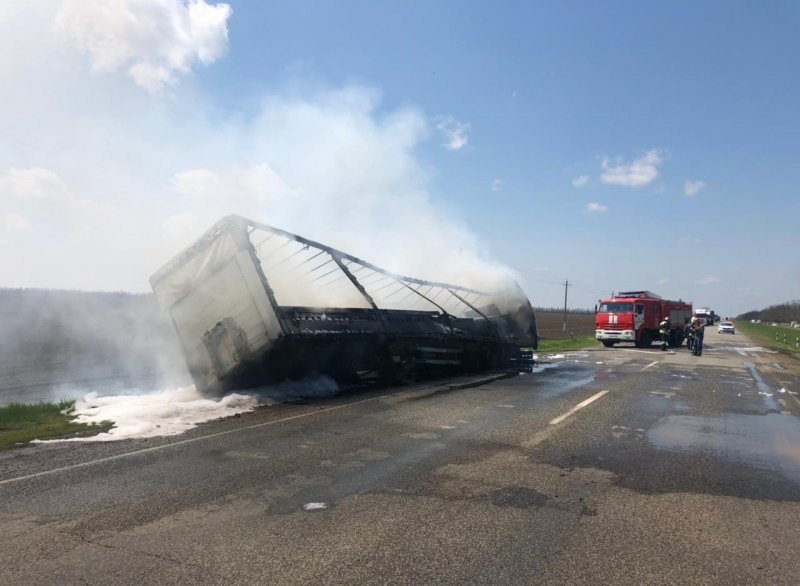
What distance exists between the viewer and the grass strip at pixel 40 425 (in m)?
6.98

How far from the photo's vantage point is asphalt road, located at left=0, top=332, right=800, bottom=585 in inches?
135

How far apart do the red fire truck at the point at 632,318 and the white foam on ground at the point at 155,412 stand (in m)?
23.6

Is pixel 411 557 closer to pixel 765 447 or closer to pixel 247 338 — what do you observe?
pixel 765 447

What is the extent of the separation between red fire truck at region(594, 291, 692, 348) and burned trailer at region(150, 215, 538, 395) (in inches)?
667

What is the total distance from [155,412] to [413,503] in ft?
16.4

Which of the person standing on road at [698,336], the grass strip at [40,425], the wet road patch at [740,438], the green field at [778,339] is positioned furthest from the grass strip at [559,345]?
the grass strip at [40,425]

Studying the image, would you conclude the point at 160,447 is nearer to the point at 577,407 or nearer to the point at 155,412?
the point at 155,412

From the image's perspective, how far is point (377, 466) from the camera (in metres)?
5.61

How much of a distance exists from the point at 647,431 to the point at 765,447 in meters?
1.35

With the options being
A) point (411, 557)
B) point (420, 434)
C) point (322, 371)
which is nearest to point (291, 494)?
point (411, 557)

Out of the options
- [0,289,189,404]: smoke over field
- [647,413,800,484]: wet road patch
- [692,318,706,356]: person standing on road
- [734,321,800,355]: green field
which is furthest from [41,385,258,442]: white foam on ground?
[734,321,800,355]: green field

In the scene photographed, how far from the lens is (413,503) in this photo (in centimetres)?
453

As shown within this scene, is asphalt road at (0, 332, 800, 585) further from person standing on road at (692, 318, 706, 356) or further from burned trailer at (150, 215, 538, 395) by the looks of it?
person standing on road at (692, 318, 706, 356)

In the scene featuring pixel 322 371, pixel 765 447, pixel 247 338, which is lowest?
pixel 765 447
